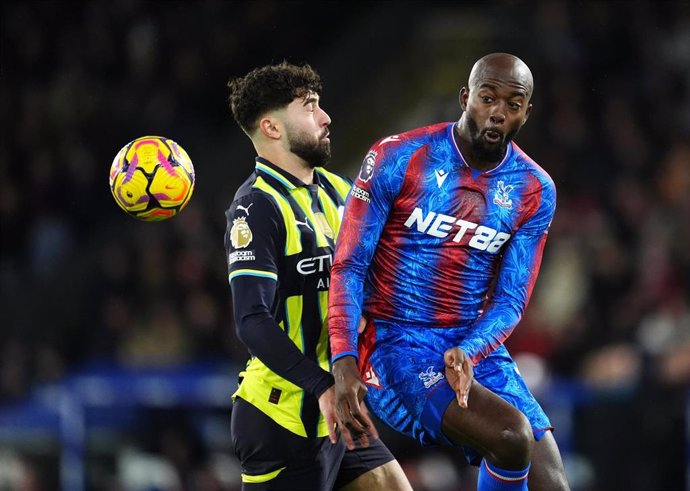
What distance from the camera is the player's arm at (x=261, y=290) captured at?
177 inches

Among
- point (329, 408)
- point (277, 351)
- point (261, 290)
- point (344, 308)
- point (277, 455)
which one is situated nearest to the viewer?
point (329, 408)

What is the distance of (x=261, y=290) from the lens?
4613 millimetres

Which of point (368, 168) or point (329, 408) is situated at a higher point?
point (368, 168)

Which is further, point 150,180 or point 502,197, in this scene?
point 150,180

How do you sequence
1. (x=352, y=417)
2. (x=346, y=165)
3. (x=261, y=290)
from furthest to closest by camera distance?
(x=346, y=165)
(x=261, y=290)
(x=352, y=417)

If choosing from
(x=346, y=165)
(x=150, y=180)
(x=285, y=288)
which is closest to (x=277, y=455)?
(x=285, y=288)

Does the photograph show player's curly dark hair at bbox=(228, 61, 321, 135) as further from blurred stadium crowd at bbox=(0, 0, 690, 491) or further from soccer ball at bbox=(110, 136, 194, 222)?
blurred stadium crowd at bbox=(0, 0, 690, 491)

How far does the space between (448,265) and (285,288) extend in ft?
2.22

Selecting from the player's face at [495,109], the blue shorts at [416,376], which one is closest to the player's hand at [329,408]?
the blue shorts at [416,376]

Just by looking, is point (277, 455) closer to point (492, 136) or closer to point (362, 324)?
point (362, 324)

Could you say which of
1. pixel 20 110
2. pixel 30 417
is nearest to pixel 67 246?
pixel 20 110

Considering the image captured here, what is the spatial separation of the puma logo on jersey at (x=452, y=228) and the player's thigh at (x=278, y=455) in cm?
99

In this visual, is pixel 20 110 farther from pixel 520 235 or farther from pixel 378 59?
pixel 520 235

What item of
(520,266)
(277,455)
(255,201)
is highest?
(255,201)
